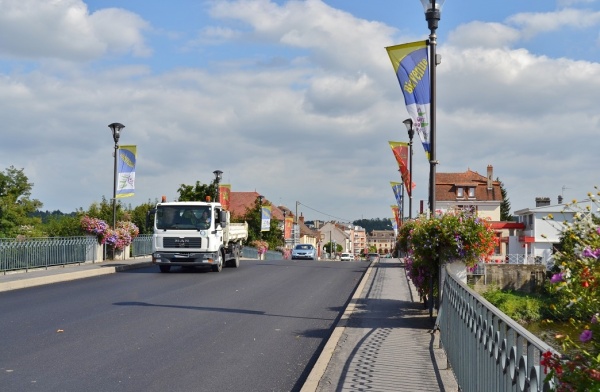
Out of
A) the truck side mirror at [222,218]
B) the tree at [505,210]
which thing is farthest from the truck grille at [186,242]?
the tree at [505,210]

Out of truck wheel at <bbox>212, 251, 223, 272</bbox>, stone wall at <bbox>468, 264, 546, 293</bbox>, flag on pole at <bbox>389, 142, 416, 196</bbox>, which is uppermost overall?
flag on pole at <bbox>389, 142, 416, 196</bbox>

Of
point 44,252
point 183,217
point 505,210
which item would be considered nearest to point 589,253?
point 183,217

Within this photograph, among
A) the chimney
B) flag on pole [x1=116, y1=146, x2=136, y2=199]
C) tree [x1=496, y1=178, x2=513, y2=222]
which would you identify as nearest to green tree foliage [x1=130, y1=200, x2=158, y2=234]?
flag on pole [x1=116, y1=146, x2=136, y2=199]

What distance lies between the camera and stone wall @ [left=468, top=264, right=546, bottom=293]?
62.1m

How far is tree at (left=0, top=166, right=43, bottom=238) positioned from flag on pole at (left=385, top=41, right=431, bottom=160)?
1471 inches

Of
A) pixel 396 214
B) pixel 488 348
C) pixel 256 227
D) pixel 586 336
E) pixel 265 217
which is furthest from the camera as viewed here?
pixel 256 227

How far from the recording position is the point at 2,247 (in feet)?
72.5

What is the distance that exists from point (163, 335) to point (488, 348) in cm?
737

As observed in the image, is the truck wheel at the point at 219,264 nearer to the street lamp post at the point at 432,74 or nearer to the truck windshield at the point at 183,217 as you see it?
Result: the truck windshield at the point at 183,217

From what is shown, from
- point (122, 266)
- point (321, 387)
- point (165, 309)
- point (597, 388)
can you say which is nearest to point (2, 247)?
point (122, 266)

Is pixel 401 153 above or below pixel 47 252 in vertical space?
above

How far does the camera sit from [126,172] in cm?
3003

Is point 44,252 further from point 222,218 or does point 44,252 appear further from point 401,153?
point 401,153

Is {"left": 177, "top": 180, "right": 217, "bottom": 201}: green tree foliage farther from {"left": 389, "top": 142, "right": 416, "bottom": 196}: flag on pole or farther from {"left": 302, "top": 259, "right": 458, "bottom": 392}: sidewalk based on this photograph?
{"left": 302, "top": 259, "right": 458, "bottom": 392}: sidewalk
